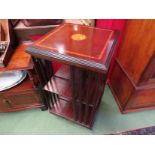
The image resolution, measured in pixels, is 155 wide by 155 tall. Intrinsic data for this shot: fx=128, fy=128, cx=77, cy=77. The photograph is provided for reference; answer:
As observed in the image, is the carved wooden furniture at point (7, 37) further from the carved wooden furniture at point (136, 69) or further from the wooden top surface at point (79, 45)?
the carved wooden furniture at point (136, 69)

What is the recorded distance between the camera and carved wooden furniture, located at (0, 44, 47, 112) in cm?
87

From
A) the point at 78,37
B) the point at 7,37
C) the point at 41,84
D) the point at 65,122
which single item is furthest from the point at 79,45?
the point at 65,122

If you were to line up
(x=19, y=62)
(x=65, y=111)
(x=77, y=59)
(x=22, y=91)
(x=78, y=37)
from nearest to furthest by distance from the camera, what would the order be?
1. (x=77, y=59)
2. (x=78, y=37)
3. (x=19, y=62)
4. (x=22, y=91)
5. (x=65, y=111)

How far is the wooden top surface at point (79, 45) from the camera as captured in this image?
61cm

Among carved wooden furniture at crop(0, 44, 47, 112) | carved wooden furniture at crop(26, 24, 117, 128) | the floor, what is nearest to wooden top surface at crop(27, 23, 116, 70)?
carved wooden furniture at crop(26, 24, 117, 128)

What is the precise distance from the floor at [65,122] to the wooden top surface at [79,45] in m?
0.74

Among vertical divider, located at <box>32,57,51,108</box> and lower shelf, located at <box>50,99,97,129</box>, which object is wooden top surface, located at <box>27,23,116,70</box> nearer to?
vertical divider, located at <box>32,57,51,108</box>

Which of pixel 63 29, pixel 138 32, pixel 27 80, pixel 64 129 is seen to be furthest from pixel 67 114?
pixel 138 32

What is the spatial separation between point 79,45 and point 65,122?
0.77 m

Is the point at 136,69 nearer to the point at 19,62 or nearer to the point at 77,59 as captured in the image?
the point at 77,59

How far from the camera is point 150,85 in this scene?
3.24ft

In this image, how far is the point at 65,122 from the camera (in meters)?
1.17

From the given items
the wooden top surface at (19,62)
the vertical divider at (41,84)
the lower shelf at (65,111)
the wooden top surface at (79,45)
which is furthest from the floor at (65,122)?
the wooden top surface at (79,45)

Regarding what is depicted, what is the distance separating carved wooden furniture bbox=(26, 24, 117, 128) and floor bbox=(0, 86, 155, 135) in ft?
0.52
